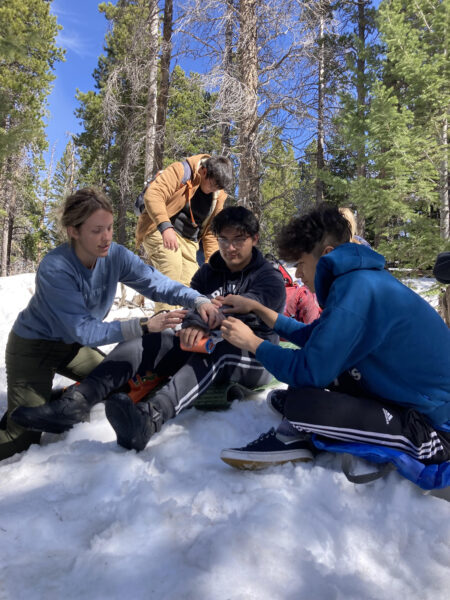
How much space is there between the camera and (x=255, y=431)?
251 cm

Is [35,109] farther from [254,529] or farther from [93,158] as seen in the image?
[254,529]

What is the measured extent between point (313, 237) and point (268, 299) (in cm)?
81

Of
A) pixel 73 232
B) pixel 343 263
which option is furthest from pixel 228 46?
pixel 343 263

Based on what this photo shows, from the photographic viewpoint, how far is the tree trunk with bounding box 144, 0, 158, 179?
938 cm

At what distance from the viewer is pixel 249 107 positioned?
7.13 meters

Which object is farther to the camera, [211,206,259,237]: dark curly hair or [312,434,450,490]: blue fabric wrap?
[211,206,259,237]: dark curly hair

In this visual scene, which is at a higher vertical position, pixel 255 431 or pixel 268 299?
pixel 268 299

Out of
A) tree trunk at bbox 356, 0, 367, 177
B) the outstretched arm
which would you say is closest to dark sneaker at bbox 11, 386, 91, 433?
the outstretched arm

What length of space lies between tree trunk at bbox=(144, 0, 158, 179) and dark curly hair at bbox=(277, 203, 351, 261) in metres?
7.94

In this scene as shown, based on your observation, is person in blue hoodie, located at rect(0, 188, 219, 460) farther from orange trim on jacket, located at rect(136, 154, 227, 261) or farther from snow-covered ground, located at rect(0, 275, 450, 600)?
orange trim on jacket, located at rect(136, 154, 227, 261)

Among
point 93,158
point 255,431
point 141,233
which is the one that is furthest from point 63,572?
point 93,158

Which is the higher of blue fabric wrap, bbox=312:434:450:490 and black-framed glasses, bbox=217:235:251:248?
black-framed glasses, bbox=217:235:251:248

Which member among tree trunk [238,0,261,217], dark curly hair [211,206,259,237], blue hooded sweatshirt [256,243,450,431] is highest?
tree trunk [238,0,261,217]

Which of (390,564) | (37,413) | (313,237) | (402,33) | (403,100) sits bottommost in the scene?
(390,564)
